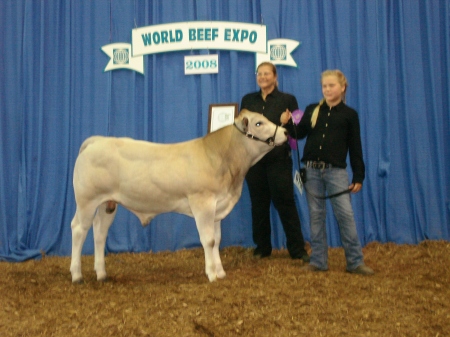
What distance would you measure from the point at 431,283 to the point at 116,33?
4.33m

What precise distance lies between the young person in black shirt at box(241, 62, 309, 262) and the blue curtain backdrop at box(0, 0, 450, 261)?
0.71 m

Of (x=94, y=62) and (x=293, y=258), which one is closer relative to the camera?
(x=293, y=258)

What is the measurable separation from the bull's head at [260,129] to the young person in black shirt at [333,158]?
22 centimetres

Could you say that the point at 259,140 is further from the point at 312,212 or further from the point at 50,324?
the point at 50,324

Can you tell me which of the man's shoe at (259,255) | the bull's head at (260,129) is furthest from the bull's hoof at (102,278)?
the bull's head at (260,129)

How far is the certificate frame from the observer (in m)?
4.99

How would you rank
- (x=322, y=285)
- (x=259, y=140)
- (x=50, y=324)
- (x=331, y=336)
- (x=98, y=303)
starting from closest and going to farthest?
(x=331, y=336) → (x=50, y=324) → (x=98, y=303) → (x=322, y=285) → (x=259, y=140)

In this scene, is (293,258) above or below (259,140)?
below

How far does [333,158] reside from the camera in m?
3.67

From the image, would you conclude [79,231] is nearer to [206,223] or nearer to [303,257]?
[206,223]

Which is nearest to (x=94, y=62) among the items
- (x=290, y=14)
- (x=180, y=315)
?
(x=290, y=14)

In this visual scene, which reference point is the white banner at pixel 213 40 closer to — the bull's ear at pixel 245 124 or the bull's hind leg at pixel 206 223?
the bull's ear at pixel 245 124

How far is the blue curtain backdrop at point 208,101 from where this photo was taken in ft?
17.2

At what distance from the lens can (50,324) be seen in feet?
8.86
